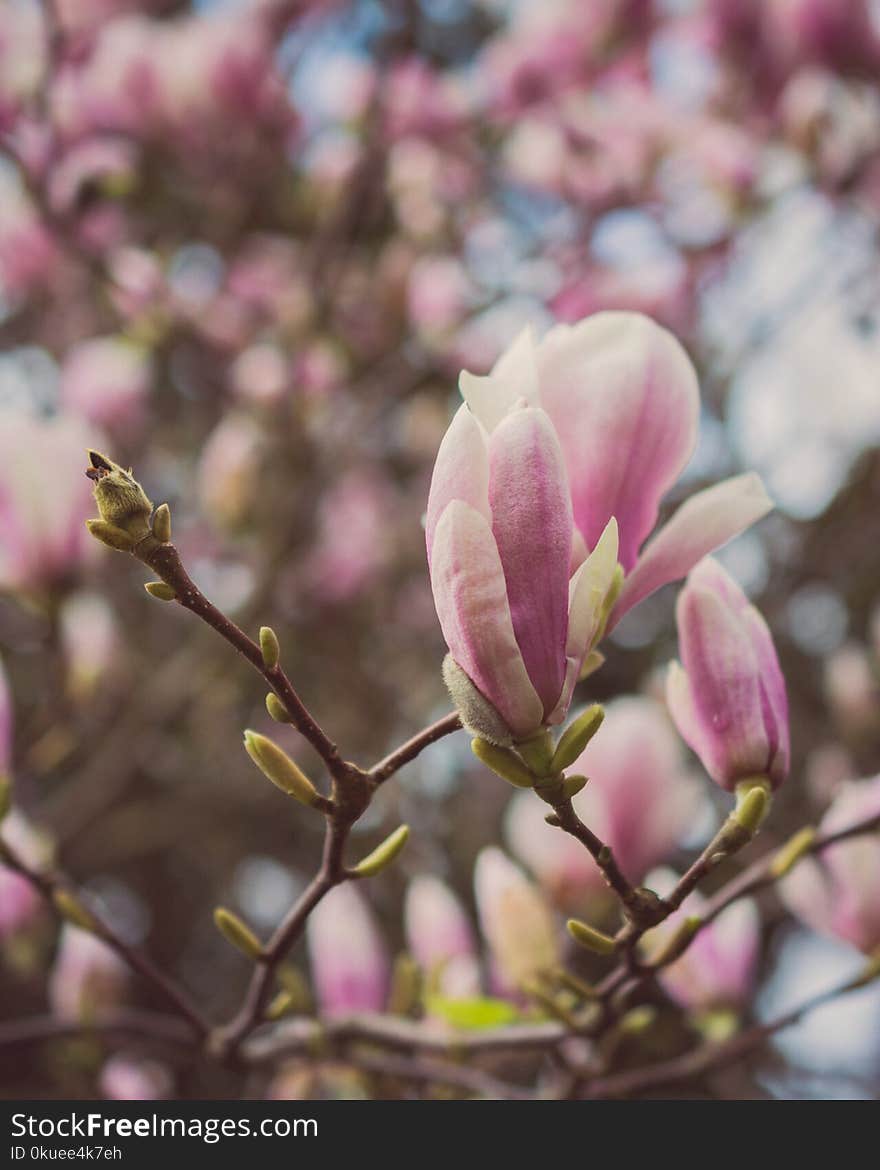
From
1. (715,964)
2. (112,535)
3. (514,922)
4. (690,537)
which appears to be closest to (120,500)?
(112,535)

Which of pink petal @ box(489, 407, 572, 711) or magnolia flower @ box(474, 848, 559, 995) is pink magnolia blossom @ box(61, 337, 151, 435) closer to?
magnolia flower @ box(474, 848, 559, 995)

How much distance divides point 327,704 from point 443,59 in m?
1.35

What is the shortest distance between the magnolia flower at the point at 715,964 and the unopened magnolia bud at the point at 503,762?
0.40 m

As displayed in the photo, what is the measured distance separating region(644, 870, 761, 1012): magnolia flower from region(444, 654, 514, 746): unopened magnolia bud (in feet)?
1.35

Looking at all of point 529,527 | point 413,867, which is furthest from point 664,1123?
point 413,867

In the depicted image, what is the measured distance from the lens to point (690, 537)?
431 mm

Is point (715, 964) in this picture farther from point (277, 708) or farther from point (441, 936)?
point (277, 708)

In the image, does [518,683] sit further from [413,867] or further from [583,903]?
[413,867]

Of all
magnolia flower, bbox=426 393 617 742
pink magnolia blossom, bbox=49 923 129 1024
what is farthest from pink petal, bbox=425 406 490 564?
pink magnolia blossom, bbox=49 923 129 1024

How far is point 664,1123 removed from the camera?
1.73 ft

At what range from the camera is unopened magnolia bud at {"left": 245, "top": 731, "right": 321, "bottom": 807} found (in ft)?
1.42

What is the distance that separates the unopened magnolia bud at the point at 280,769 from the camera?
17.0 inches

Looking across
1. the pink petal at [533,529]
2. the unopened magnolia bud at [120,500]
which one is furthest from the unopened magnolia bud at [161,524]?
the pink petal at [533,529]

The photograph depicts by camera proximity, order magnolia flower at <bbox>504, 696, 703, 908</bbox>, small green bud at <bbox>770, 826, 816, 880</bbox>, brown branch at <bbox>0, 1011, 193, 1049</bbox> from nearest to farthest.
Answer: small green bud at <bbox>770, 826, 816, 880</bbox> → brown branch at <bbox>0, 1011, 193, 1049</bbox> → magnolia flower at <bbox>504, 696, 703, 908</bbox>
